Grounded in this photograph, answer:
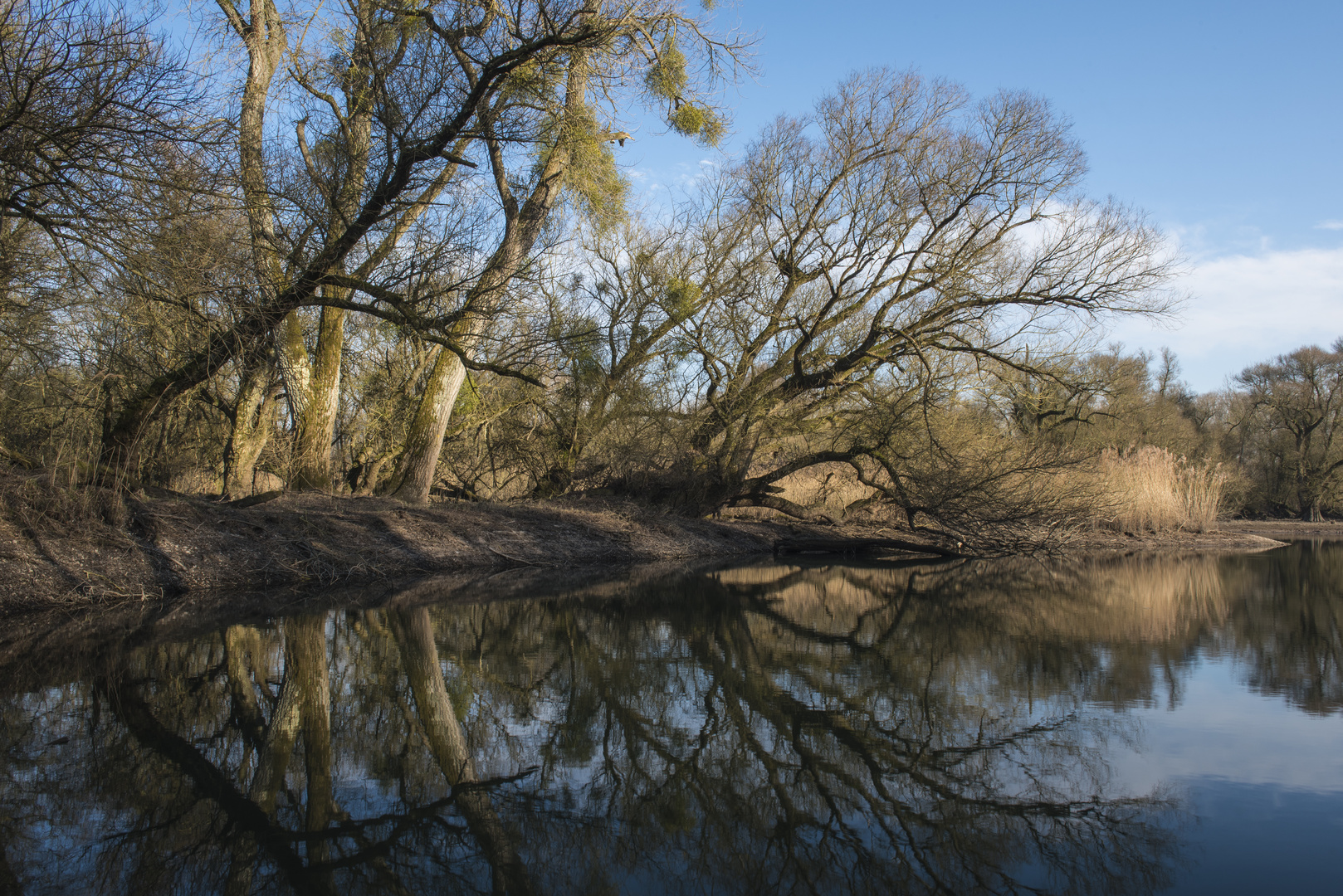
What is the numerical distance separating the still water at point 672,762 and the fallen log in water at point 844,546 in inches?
278

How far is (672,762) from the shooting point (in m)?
3.18

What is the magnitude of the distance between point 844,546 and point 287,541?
26.7 ft

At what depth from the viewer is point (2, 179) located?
196 inches

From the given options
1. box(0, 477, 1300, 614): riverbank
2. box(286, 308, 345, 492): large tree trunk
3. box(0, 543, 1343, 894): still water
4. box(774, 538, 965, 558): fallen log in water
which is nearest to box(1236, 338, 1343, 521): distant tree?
box(0, 477, 1300, 614): riverbank

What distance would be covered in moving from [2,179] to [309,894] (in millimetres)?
4896

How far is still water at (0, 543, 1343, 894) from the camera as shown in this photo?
7.68ft

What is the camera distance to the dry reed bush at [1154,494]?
15172mm

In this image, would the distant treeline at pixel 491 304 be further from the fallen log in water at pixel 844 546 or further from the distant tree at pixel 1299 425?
the distant tree at pixel 1299 425

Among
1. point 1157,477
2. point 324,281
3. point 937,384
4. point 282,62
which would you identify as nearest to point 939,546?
point 937,384

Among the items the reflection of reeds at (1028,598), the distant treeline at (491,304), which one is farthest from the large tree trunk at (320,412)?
the reflection of reeds at (1028,598)

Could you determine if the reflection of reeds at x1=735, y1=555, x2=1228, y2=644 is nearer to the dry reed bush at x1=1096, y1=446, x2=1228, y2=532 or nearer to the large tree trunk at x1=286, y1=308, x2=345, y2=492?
the dry reed bush at x1=1096, y1=446, x2=1228, y2=532

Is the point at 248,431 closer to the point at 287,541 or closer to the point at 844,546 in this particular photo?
the point at 287,541

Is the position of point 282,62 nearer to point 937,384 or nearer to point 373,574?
point 373,574

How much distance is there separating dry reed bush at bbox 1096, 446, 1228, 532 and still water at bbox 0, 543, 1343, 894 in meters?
9.97
